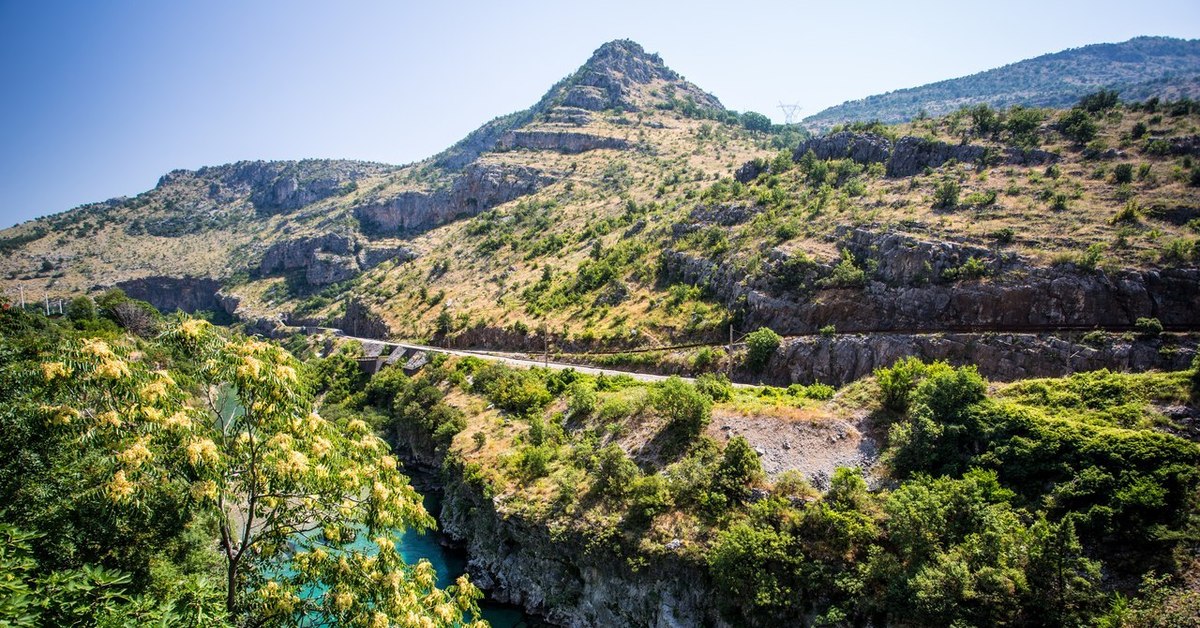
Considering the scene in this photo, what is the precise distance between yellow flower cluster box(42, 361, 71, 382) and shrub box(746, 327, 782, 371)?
38.3 m

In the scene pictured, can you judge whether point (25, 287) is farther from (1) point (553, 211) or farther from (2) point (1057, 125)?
(2) point (1057, 125)

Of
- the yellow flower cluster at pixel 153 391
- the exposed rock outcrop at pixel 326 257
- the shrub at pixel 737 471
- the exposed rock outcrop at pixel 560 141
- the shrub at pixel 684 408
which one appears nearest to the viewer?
the yellow flower cluster at pixel 153 391

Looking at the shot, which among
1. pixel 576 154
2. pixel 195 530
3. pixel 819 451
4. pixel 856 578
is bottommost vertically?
pixel 856 578

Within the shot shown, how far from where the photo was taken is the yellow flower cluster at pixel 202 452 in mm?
8141

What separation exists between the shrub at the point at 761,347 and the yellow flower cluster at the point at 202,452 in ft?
121

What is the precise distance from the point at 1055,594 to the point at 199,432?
23.8 m

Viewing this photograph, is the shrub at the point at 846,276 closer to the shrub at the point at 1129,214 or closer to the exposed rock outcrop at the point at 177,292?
the shrub at the point at 1129,214

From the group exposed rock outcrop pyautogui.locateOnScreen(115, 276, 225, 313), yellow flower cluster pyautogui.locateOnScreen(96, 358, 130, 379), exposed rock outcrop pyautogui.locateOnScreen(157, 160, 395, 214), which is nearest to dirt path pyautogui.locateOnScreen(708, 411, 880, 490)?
yellow flower cluster pyautogui.locateOnScreen(96, 358, 130, 379)

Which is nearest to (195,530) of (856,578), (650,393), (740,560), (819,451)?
(740,560)

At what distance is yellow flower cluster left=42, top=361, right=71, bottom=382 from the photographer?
7.67m

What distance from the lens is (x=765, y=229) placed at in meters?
54.7

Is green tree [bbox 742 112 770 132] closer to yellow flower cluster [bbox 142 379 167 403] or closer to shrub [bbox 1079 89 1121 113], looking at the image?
shrub [bbox 1079 89 1121 113]

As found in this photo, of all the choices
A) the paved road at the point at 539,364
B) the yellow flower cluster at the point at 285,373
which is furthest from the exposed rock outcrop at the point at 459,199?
the yellow flower cluster at the point at 285,373

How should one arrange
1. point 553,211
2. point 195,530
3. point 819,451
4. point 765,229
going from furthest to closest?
point 553,211, point 765,229, point 819,451, point 195,530
